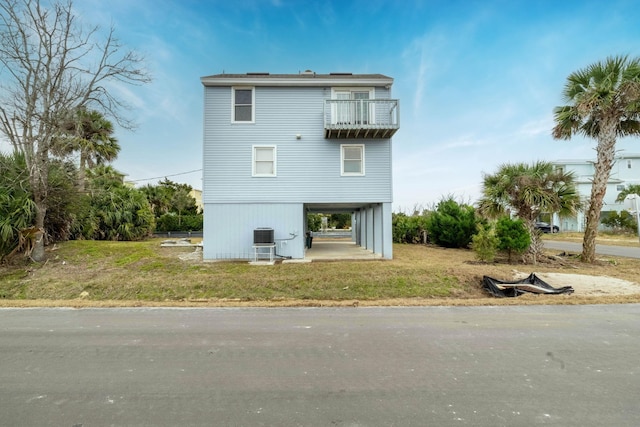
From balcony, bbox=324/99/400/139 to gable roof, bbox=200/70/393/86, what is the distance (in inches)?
32.4

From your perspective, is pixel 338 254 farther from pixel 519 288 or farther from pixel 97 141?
pixel 97 141

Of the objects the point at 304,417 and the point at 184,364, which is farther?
the point at 184,364

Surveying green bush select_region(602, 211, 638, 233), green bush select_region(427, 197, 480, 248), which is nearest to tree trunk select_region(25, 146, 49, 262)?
green bush select_region(427, 197, 480, 248)

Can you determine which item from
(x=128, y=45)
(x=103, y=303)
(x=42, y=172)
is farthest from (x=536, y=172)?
(x=42, y=172)

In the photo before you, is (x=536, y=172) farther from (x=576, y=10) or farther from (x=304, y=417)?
(x=304, y=417)

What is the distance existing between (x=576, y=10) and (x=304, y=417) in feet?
51.2

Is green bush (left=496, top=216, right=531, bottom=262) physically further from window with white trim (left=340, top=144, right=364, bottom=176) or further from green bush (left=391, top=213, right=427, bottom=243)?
green bush (left=391, top=213, right=427, bottom=243)

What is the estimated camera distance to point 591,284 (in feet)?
27.1

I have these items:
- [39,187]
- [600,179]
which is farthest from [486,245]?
[39,187]

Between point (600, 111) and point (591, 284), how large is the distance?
7439 mm

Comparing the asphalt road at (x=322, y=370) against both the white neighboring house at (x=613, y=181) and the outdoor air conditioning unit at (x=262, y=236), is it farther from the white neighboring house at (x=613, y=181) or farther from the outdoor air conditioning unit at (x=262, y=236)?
the white neighboring house at (x=613, y=181)

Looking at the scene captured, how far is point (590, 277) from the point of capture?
9.02 m

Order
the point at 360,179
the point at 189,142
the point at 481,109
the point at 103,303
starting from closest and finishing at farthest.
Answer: the point at 103,303 → the point at 360,179 → the point at 481,109 → the point at 189,142

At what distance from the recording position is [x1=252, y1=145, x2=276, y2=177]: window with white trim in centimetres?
1332
